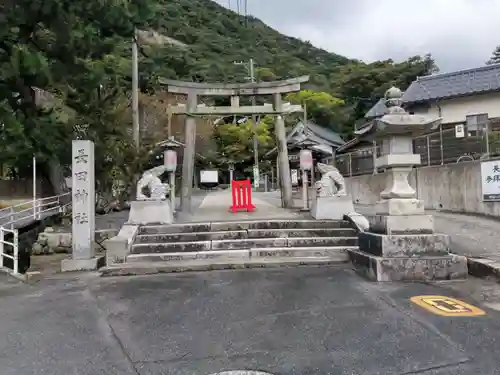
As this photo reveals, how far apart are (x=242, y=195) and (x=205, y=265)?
22.4 ft

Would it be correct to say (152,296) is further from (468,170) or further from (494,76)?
(494,76)

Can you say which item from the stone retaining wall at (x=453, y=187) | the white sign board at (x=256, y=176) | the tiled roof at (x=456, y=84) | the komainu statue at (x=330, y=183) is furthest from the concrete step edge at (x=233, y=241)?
the white sign board at (x=256, y=176)

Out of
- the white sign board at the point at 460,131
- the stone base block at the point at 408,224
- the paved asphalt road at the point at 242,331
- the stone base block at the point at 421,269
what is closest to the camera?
the paved asphalt road at the point at 242,331

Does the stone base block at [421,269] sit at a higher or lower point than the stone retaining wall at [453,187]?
lower

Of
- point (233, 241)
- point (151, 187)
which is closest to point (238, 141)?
point (151, 187)

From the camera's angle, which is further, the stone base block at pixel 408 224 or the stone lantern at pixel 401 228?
the stone base block at pixel 408 224

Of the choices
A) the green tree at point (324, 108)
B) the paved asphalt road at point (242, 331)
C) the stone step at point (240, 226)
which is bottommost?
the paved asphalt road at point (242, 331)

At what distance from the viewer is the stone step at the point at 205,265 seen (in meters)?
8.19

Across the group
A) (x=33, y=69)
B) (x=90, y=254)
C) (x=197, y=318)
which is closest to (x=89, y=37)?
(x=33, y=69)

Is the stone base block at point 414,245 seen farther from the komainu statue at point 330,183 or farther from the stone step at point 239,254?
the komainu statue at point 330,183

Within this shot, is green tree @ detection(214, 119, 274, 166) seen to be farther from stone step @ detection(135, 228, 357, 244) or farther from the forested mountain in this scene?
stone step @ detection(135, 228, 357, 244)

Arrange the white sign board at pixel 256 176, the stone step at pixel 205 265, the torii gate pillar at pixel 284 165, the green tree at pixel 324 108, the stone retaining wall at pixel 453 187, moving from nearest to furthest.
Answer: the stone step at pixel 205 265 < the stone retaining wall at pixel 453 187 < the torii gate pillar at pixel 284 165 < the white sign board at pixel 256 176 < the green tree at pixel 324 108

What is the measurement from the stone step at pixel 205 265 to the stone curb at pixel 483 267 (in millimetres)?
2246

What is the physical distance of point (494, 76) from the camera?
79.0 ft
